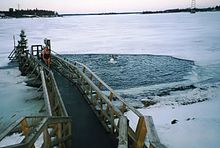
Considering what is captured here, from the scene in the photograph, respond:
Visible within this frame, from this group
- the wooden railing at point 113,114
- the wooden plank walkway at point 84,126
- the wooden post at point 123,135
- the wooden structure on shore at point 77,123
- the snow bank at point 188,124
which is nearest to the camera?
the wooden post at point 123,135

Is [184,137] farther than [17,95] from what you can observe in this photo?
No

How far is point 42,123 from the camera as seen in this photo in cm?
437

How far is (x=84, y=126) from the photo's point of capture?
7160 mm

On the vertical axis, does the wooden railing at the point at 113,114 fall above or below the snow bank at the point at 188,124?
above

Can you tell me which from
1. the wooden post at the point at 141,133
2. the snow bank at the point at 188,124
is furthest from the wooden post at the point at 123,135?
the snow bank at the point at 188,124

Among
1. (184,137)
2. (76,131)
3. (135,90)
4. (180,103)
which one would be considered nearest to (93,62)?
(135,90)

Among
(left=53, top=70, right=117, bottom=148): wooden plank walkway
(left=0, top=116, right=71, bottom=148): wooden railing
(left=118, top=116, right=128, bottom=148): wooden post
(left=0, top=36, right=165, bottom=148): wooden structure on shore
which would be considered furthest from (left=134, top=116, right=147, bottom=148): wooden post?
(left=0, top=116, right=71, bottom=148): wooden railing

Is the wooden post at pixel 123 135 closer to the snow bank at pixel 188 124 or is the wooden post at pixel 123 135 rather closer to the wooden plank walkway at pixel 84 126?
the wooden plank walkway at pixel 84 126

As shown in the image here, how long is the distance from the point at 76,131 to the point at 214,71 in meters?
17.3

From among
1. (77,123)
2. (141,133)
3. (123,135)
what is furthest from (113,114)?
(123,135)

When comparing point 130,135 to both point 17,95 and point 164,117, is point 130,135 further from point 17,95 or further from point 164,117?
point 17,95

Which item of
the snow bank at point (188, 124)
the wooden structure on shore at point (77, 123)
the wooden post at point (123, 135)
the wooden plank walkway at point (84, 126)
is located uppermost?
the wooden post at point (123, 135)

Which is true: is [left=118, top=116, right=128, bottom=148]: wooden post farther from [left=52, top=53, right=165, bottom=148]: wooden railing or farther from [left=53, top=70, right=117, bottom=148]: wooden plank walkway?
[left=53, top=70, right=117, bottom=148]: wooden plank walkway

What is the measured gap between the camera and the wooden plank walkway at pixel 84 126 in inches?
245
